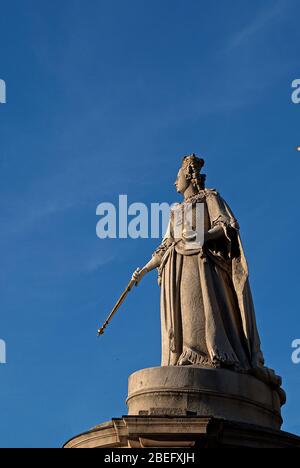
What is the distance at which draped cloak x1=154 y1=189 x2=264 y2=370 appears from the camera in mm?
17000

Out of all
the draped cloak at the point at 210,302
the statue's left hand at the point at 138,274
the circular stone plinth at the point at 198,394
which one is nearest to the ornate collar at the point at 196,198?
the draped cloak at the point at 210,302

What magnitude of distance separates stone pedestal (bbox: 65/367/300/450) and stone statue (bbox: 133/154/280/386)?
0.51 metres

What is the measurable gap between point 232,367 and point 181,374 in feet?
3.58

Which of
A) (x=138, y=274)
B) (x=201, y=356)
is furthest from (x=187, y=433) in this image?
(x=138, y=274)

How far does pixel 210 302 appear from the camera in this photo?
17.4m

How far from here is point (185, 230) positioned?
60.4 ft

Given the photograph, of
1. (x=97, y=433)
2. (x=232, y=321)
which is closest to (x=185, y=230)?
(x=232, y=321)

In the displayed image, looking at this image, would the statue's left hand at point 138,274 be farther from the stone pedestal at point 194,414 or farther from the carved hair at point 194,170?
the stone pedestal at point 194,414

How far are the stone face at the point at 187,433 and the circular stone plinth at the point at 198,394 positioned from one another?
0.39m

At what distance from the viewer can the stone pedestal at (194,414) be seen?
48.5ft

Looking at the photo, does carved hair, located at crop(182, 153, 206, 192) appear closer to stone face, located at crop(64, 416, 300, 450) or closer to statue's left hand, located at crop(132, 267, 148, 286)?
statue's left hand, located at crop(132, 267, 148, 286)

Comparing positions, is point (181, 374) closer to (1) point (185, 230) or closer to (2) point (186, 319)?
(2) point (186, 319)

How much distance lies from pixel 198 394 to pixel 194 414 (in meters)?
0.52
